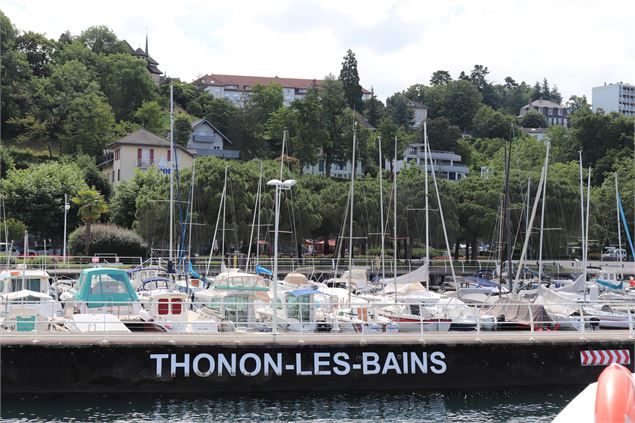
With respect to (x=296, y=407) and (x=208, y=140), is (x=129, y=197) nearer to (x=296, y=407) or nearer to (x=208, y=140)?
(x=208, y=140)

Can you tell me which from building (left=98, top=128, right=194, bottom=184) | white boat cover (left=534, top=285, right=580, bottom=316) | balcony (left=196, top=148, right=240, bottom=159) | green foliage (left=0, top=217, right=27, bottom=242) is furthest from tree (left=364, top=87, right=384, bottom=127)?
white boat cover (left=534, top=285, right=580, bottom=316)

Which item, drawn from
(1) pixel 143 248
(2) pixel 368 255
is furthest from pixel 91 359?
(2) pixel 368 255

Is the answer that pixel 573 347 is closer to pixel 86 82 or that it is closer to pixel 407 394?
pixel 407 394

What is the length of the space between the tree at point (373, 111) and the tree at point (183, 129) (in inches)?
2018

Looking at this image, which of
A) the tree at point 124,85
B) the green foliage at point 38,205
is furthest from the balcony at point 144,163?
the tree at point 124,85

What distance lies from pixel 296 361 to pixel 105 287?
10.7m

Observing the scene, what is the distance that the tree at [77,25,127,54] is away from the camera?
594 feet

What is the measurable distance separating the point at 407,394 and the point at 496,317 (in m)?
7.06

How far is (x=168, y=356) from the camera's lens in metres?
26.9

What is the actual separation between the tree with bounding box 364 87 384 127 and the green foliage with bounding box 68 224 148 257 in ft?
373

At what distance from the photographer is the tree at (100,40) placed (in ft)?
594

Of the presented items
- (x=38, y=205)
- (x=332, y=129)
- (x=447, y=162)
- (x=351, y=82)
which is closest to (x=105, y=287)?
(x=38, y=205)

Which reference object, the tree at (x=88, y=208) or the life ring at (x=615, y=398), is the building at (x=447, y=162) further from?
Result: the life ring at (x=615, y=398)

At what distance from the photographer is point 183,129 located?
147000 millimetres
